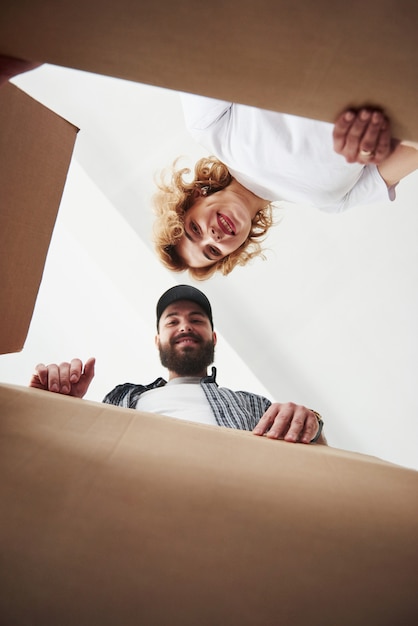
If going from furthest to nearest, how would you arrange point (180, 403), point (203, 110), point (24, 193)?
1. point (180, 403)
2. point (203, 110)
3. point (24, 193)

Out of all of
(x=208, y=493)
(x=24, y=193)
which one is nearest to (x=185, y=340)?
(x=24, y=193)

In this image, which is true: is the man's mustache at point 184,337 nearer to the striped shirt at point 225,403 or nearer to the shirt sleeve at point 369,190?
the striped shirt at point 225,403

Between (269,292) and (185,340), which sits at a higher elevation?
(269,292)

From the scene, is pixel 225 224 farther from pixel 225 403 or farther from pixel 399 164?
pixel 399 164

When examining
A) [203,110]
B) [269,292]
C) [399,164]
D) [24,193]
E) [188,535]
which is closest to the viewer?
[188,535]

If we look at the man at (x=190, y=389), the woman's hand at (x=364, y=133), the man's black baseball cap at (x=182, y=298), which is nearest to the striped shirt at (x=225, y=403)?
the man at (x=190, y=389)

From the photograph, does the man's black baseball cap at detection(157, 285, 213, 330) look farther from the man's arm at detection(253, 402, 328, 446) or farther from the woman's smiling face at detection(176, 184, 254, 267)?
the man's arm at detection(253, 402, 328, 446)

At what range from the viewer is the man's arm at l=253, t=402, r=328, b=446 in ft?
2.15

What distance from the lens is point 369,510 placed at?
365mm

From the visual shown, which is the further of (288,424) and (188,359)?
(188,359)

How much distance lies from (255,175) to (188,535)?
2.86ft

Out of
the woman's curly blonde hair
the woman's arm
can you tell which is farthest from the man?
the woman's arm

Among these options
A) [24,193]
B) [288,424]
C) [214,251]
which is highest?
[214,251]

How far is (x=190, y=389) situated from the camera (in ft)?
4.09
